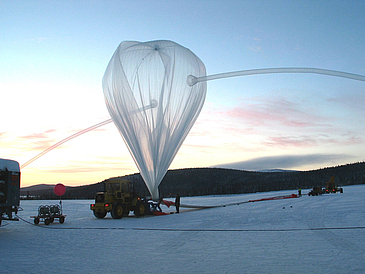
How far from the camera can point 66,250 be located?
960cm

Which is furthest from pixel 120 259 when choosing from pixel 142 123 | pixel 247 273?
pixel 142 123

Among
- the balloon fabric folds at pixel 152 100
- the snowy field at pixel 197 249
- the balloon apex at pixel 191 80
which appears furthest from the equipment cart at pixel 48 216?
the balloon apex at pixel 191 80

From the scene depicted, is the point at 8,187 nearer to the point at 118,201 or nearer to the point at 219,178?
the point at 118,201

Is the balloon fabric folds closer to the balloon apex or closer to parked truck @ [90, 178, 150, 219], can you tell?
the balloon apex

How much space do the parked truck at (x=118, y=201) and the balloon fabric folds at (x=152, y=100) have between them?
172 centimetres

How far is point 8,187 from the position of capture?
1427 centimetres

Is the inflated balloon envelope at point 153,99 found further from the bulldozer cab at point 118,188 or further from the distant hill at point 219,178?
the distant hill at point 219,178

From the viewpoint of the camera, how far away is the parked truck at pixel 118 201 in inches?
768

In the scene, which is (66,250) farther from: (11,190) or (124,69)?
(124,69)

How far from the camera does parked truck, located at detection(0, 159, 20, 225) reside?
1412 cm

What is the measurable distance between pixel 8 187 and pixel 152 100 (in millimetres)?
8052

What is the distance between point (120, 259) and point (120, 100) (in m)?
11.9

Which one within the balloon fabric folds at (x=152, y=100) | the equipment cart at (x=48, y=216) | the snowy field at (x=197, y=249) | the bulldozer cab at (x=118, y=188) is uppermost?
the balloon fabric folds at (x=152, y=100)

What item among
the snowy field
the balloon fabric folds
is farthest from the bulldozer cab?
the snowy field
